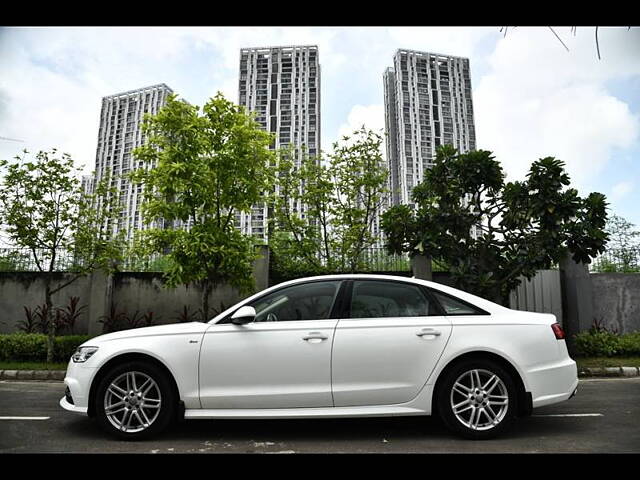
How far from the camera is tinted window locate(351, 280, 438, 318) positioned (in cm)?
441

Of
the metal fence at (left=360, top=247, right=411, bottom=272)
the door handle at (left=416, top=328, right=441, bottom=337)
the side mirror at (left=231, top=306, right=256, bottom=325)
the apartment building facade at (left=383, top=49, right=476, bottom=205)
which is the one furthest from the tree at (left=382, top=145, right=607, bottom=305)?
the apartment building facade at (left=383, top=49, right=476, bottom=205)

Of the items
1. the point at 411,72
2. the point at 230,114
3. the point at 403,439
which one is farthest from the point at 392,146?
the point at 403,439

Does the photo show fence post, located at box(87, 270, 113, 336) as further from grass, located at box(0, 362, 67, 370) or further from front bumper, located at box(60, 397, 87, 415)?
front bumper, located at box(60, 397, 87, 415)

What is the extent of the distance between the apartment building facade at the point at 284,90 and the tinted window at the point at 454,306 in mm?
17919

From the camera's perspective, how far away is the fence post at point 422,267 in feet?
35.8

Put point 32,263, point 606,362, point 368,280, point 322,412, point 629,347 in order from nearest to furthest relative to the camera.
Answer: point 322,412 → point 368,280 → point 606,362 → point 629,347 → point 32,263

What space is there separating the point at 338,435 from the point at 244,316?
143 cm

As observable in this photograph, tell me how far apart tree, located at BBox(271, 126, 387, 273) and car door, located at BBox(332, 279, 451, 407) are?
762 cm

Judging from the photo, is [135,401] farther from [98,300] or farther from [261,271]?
[98,300]

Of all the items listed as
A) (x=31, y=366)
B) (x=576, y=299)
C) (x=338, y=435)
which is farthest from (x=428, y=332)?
(x=31, y=366)

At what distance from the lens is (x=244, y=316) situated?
4227mm
